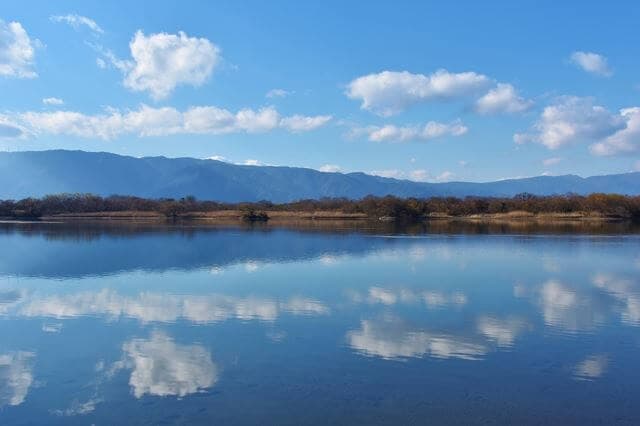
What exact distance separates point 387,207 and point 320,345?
278ft

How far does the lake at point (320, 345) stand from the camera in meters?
8.27

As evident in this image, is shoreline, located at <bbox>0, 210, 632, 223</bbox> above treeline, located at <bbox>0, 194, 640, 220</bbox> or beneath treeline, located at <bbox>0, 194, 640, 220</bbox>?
beneath

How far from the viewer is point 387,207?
95.6 meters

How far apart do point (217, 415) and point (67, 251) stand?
95.4 feet

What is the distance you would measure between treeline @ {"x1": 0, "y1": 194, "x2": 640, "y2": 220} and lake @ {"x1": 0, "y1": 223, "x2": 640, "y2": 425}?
73.0 m

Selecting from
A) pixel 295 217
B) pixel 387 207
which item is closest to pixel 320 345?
pixel 387 207

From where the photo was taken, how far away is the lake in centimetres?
827

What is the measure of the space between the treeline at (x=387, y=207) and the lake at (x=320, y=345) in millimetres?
72975

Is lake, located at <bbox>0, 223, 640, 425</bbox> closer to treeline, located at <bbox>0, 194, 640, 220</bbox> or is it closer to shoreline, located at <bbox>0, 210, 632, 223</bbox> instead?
shoreline, located at <bbox>0, 210, 632, 223</bbox>

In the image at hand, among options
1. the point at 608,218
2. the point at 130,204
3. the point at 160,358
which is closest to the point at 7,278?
the point at 160,358

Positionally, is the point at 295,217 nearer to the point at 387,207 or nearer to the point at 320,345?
the point at 387,207

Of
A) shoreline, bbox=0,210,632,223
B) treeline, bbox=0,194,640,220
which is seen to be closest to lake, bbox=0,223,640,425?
shoreline, bbox=0,210,632,223

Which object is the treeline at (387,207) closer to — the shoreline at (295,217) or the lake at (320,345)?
the shoreline at (295,217)

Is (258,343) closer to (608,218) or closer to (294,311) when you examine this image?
(294,311)
